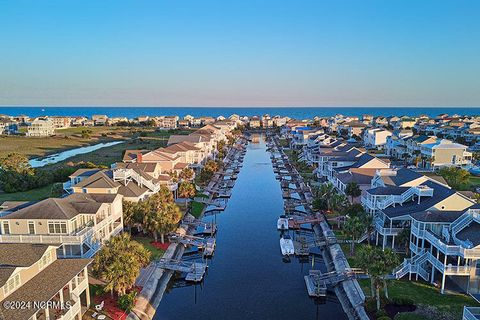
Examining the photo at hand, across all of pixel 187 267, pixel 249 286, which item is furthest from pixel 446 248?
pixel 187 267

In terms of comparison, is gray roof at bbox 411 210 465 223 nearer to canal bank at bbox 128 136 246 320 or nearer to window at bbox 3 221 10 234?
canal bank at bbox 128 136 246 320

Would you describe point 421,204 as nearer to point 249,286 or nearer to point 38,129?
point 249,286

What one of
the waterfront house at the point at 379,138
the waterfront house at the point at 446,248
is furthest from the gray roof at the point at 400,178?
the waterfront house at the point at 379,138

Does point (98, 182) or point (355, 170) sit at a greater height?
point (98, 182)

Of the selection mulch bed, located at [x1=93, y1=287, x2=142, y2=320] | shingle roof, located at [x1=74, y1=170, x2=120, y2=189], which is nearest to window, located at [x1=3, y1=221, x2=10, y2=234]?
mulch bed, located at [x1=93, y1=287, x2=142, y2=320]

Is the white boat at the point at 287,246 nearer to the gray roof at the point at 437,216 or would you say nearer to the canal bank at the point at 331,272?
the canal bank at the point at 331,272
